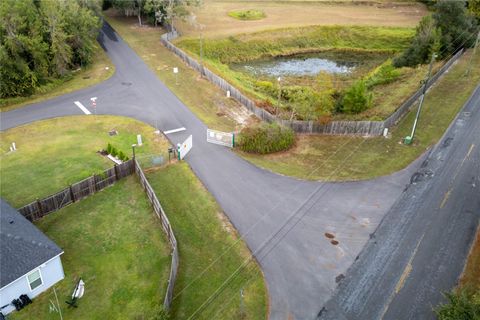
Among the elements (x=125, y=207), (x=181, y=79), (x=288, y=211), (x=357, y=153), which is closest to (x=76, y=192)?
(x=125, y=207)

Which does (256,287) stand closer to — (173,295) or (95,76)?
(173,295)

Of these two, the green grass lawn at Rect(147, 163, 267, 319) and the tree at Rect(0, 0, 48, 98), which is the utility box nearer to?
the green grass lawn at Rect(147, 163, 267, 319)

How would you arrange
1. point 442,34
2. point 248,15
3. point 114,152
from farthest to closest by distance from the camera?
1. point 248,15
2. point 442,34
3. point 114,152

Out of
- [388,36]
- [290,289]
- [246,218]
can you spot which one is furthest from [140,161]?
[388,36]

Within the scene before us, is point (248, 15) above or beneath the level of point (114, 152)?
above

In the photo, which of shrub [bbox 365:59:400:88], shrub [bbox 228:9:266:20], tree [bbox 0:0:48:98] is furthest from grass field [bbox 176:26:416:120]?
tree [bbox 0:0:48:98]

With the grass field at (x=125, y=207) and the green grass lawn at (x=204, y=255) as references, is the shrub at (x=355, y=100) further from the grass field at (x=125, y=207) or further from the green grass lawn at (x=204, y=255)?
the green grass lawn at (x=204, y=255)

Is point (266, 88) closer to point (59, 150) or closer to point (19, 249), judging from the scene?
point (59, 150)
